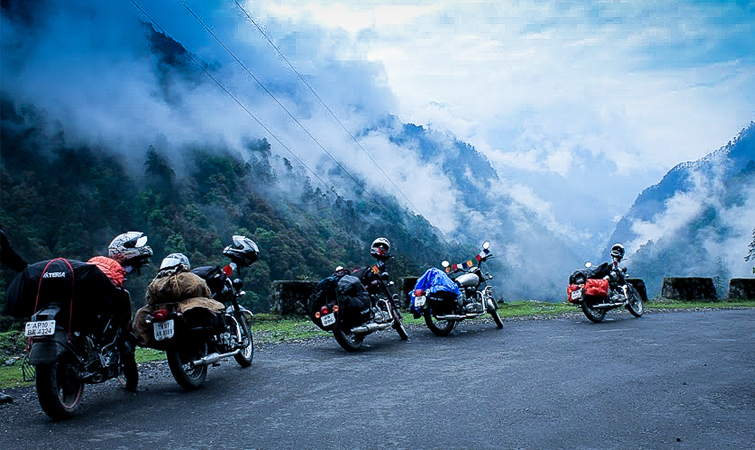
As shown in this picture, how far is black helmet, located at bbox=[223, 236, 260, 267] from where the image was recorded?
8.06 metres

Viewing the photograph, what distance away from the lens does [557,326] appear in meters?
11.9

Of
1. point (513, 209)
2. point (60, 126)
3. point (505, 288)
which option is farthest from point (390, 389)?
point (513, 209)

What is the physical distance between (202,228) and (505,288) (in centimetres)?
4311

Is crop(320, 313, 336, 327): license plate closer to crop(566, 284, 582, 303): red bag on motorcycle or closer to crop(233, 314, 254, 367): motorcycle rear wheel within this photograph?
crop(233, 314, 254, 367): motorcycle rear wheel

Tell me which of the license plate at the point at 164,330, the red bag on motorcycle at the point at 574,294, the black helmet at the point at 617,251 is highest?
the black helmet at the point at 617,251

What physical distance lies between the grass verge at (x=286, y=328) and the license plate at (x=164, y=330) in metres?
1.82

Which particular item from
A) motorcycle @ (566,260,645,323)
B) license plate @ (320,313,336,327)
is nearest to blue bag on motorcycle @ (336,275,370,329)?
license plate @ (320,313,336,327)

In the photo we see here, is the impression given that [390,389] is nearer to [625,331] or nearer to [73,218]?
[625,331]

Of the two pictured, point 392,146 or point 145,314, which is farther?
point 392,146

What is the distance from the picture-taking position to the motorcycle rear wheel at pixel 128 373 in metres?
6.31

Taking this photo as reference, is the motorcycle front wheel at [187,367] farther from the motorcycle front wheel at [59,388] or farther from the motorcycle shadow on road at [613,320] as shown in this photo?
the motorcycle shadow on road at [613,320]

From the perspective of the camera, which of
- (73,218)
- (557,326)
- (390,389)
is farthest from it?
(73,218)

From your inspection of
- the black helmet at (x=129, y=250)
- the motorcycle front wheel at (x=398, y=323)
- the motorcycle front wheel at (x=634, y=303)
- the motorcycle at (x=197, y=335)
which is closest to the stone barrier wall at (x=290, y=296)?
the motorcycle front wheel at (x=398, y=323)

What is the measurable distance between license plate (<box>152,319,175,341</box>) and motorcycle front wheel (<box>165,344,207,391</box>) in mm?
147
